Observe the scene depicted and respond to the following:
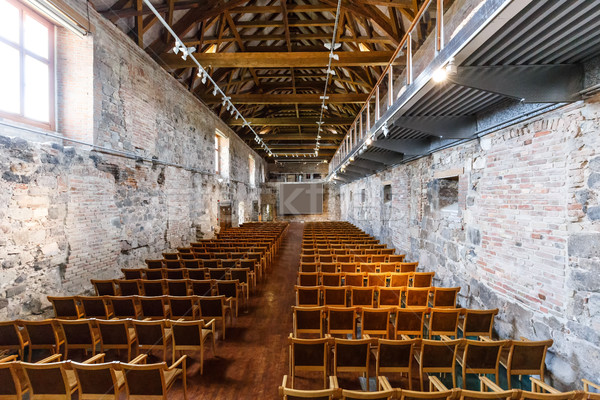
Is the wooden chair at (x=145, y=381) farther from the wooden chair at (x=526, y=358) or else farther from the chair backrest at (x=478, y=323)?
the chair backrest at (x=478, y=323)

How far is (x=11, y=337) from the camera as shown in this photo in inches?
126

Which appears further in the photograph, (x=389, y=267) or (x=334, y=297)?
(x=389, y=267)

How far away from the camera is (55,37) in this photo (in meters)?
5.21

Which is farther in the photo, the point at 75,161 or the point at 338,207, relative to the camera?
the point at 338,207

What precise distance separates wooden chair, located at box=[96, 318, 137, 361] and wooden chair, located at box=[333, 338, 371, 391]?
2.32 m

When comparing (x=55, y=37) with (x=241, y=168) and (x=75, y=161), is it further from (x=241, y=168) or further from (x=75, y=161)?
(x=241, y=168)

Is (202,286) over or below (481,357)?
over

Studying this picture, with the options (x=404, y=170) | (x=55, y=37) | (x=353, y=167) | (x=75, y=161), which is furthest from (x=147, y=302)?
(x=353, y=167)

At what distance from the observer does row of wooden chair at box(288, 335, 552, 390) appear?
2.80m

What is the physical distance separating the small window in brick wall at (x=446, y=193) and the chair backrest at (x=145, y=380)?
619 centimetres

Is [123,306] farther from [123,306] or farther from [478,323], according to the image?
[478,323]

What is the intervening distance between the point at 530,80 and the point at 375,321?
341 centimetres

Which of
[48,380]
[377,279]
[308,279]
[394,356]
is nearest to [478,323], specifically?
[394,356]

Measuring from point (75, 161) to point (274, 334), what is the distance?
469 cm
